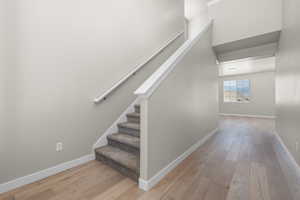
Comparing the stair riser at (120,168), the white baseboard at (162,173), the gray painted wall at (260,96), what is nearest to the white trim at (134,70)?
the stair riser at (120,168)

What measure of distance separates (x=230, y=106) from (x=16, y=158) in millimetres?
8739

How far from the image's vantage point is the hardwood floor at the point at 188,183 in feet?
4.12

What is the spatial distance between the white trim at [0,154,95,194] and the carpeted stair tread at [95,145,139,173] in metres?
0.25

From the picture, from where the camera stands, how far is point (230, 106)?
7.56 meters

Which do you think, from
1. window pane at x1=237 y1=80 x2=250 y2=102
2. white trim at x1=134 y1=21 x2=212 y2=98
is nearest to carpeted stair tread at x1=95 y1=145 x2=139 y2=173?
white trim at x1=134 y1=21 x2=212 y2=98

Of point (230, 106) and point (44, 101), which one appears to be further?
point (230, 106)

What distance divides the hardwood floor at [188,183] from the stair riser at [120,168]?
0.17 feet

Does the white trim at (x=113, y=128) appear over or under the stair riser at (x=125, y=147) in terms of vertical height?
over

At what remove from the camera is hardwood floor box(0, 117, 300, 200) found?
1255 millimetres

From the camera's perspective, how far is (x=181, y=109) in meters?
1.88

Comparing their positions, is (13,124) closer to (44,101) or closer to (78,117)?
(44,101)

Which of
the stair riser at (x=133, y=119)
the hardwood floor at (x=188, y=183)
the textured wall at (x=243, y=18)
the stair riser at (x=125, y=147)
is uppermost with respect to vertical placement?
the textured wall at (x=243, y=18)

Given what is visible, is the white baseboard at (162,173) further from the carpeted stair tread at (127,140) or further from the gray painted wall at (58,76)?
the gray painted wall at (58,76)

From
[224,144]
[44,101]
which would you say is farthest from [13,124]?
[224,144]
